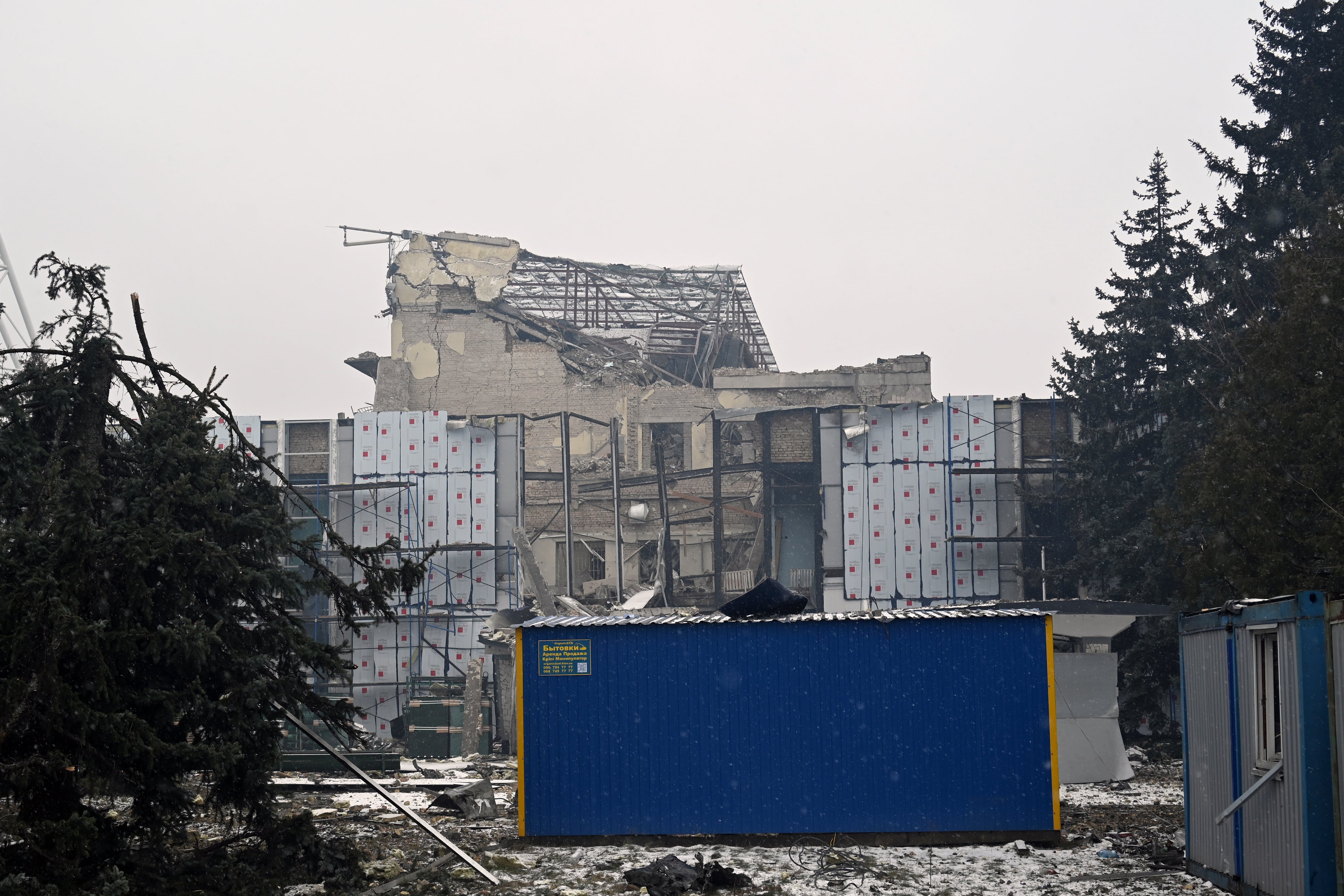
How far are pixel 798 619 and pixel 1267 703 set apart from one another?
531 cm

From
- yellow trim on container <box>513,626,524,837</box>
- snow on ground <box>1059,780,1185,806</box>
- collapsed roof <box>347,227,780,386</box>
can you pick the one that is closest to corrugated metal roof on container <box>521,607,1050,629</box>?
yellow trim on container <box>513,626,524,837</box>

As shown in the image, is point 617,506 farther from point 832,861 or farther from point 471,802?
point 832,861

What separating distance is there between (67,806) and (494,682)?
15.3m

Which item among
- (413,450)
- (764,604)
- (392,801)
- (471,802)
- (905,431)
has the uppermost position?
(905,431)

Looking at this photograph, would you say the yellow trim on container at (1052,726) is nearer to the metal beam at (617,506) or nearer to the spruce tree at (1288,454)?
the spruce tree at (1288,454)

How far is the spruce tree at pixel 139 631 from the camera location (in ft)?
29.6

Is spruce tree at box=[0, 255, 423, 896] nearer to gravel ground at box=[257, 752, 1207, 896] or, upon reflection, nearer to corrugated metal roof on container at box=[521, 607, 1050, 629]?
gravel ground at box=[257, 752, 1207, 896]

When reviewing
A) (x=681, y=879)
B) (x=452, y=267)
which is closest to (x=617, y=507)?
(x=452, y=267)

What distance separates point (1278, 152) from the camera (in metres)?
23.7

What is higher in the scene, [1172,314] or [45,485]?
[1172,314]

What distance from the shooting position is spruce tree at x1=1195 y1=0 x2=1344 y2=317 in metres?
22.7

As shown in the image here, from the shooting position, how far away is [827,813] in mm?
12695

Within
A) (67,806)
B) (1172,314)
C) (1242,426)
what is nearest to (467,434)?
(1172,314)

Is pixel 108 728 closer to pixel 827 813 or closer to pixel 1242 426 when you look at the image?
pixel 827 813
